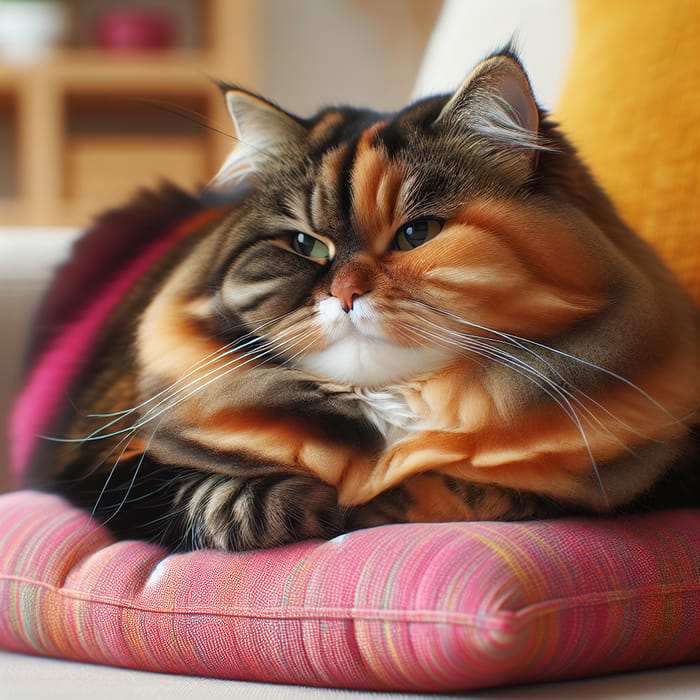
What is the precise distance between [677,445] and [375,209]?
0.33m

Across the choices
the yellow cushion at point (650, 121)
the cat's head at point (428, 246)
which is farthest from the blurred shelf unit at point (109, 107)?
the cat's head at point (428, 246)

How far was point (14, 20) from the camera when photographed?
8.85 ft

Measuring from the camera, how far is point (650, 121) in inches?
39.7

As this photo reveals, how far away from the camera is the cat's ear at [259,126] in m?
0.80

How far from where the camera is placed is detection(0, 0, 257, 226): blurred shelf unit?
8.74 ft

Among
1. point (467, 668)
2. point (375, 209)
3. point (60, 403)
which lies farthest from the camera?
point (60, 403)

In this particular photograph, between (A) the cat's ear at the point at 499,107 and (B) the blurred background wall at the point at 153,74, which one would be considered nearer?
(A) the cat's ear at the point at 499,107

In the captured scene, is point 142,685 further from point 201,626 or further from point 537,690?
point 537,690

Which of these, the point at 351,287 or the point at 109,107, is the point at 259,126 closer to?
the point at 351,287

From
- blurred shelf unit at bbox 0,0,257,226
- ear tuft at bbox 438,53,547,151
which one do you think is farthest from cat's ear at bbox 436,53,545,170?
blurred shelf unit at bbox 0,0,257,226

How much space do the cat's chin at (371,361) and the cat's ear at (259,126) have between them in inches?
8.2

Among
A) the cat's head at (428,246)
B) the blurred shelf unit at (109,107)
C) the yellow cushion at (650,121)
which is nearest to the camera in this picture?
the cat's head at (428,246)

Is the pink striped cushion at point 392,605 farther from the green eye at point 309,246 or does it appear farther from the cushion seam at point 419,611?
the green eye at point 309,246

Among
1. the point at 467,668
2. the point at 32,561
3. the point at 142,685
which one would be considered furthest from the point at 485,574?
the point at 32,561
